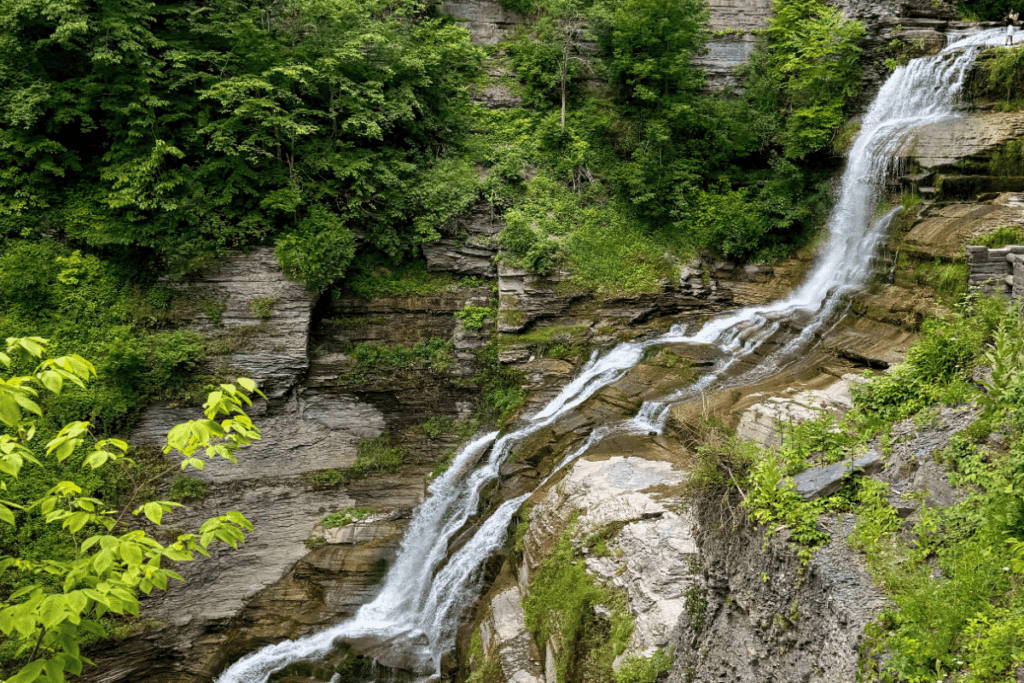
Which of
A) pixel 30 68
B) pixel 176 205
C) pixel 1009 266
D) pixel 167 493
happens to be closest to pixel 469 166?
pixel 176 205

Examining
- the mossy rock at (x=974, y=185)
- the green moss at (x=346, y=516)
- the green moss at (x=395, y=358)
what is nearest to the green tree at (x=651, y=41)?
the mossy rock at (x=974, y=185)

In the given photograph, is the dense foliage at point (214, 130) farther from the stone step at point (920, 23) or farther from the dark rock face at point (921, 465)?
the stone step at point (920, 23)

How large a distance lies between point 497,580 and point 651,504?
2.99 metres

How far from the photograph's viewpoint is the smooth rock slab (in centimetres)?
590

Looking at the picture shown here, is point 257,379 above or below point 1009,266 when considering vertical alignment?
below

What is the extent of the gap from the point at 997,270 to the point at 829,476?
4.95m

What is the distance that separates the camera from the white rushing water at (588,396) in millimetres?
9469

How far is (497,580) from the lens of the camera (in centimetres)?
883

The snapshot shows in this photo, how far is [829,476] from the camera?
6.05 m

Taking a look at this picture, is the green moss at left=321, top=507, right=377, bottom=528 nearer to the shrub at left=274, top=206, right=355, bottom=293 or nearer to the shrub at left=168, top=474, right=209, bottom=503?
the shrub at left=168, top=474, right=209, bottom=503

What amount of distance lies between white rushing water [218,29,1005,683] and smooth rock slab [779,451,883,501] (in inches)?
156

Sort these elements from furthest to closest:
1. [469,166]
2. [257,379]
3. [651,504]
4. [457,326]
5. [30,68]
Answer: [469,166] < [457,326] < [257,379] < [30,68] < [651,504]

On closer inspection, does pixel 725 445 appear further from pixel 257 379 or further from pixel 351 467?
pixel 257 379

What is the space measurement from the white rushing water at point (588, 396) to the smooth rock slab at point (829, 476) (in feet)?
13.0
